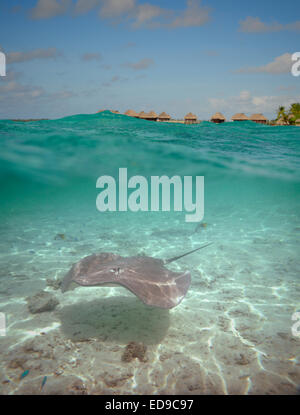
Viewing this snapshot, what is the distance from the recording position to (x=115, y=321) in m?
5.48

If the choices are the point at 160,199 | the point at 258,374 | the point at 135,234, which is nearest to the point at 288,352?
the point at 258,374

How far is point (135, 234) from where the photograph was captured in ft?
48.0

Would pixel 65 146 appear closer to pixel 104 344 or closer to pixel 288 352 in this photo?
pixel 104 344

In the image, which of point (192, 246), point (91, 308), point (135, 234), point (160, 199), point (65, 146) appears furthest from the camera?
point (160, 199)

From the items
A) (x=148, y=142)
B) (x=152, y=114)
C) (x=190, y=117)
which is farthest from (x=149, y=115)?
(x=148, y=142)

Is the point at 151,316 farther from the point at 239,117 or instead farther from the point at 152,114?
the point at 239,117

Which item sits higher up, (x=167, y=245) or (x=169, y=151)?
(x=169, y=151)

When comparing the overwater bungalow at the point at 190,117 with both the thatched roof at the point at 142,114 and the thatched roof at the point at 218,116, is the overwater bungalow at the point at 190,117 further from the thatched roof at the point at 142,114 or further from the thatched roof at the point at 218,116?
the thatched roof at the point at 142,114

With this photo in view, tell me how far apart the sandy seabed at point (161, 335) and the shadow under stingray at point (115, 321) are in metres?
0.02

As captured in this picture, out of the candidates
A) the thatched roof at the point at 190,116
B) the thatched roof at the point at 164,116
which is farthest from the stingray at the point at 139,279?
the thatched roof at the point at 190,116

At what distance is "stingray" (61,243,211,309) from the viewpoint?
144 inches

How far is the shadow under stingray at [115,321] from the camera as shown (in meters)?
4.97
